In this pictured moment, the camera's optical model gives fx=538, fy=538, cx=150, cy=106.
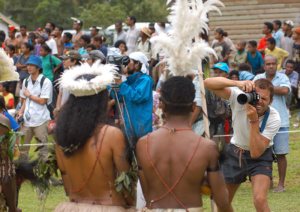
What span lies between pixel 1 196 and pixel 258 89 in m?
2.94

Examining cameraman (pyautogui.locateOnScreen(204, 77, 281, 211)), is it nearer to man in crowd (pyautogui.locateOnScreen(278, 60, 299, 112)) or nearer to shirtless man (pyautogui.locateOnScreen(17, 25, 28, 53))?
man in crowd (pyautogui.locateOnScreen(278, 60, 299, 112))

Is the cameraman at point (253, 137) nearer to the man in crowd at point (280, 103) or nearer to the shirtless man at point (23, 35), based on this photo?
the man in crowd at point (280, 103)

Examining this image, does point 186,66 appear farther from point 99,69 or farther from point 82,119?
point 82,119

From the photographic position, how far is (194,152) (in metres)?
3.99

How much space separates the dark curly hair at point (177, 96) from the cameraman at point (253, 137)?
1485mm

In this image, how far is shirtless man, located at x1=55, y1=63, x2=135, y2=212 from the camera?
164 inches

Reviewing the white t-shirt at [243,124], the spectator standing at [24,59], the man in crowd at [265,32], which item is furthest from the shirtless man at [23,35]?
the white t-shirt at [243,124]

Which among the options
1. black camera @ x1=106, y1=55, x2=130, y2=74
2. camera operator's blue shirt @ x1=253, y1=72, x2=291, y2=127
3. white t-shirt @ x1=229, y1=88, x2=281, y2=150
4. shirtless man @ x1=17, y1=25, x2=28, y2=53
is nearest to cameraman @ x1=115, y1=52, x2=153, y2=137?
black camera @ x1=106, y1=55, x2=130, y2=74

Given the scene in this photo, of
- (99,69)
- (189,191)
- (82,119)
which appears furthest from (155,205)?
(99,69)

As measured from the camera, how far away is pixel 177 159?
400cm

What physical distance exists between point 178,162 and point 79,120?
855 millimetres

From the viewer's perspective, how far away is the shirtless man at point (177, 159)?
4.00 metres

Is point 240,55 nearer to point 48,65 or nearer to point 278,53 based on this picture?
point 278,53

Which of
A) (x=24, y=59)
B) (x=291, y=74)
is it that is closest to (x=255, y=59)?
(x=291, y=74)
